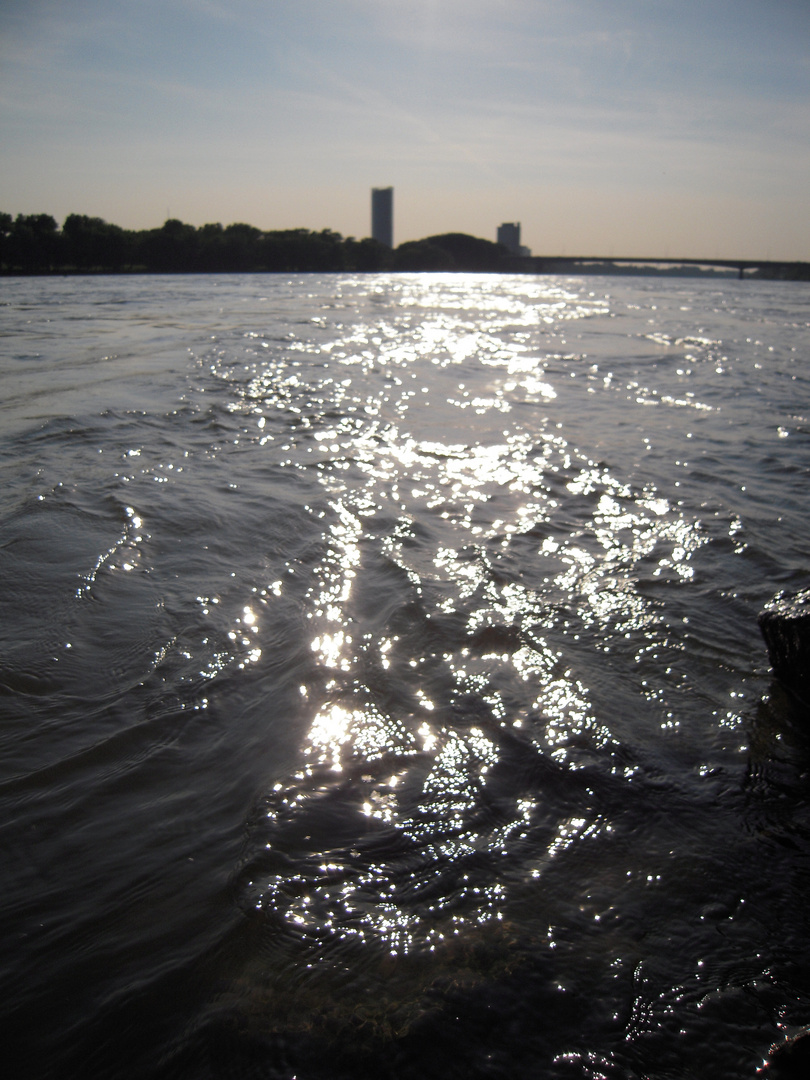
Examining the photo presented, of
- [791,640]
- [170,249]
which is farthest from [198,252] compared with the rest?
[791,640]

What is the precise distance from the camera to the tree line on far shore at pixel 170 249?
258 ft

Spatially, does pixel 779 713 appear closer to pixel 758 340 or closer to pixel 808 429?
pixel 808 429

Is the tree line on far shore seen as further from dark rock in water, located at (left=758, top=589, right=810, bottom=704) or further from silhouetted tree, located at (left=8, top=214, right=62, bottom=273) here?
dark rock in water, located at (left=758, top=589, right=810, bottom=704)

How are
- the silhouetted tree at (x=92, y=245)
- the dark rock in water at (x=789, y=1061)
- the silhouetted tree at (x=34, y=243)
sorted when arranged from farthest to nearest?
1. the silhouetted tree at (x=92, y=245)
2. the silhouetted tree at (x=34, y=243)
3. the dark rock in water at (x=789, y=1061)

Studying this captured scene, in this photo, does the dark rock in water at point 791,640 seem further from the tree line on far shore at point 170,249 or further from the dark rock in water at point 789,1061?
the tree line on far shore at point 170,249

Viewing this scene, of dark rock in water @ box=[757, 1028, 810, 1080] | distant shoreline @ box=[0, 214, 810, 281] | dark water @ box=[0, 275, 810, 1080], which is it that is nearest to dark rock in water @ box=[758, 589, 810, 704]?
dark water @ box=[0, 275, 810, 1080]

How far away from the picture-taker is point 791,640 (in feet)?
10.9

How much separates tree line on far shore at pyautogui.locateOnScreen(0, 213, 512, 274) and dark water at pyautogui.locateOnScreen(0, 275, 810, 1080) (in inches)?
3359

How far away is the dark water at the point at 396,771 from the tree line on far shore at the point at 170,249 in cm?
8532

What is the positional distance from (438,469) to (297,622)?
146 inches

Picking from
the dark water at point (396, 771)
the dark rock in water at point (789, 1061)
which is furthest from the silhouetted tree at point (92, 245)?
the dark rock in water at point (789, 1061)

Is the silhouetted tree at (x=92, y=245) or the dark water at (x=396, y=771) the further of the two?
the silhouetted tree at (x=92, y=245)

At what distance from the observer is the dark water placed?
1919mm

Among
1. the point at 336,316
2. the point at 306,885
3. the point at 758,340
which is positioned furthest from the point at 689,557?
the point at 336,316
